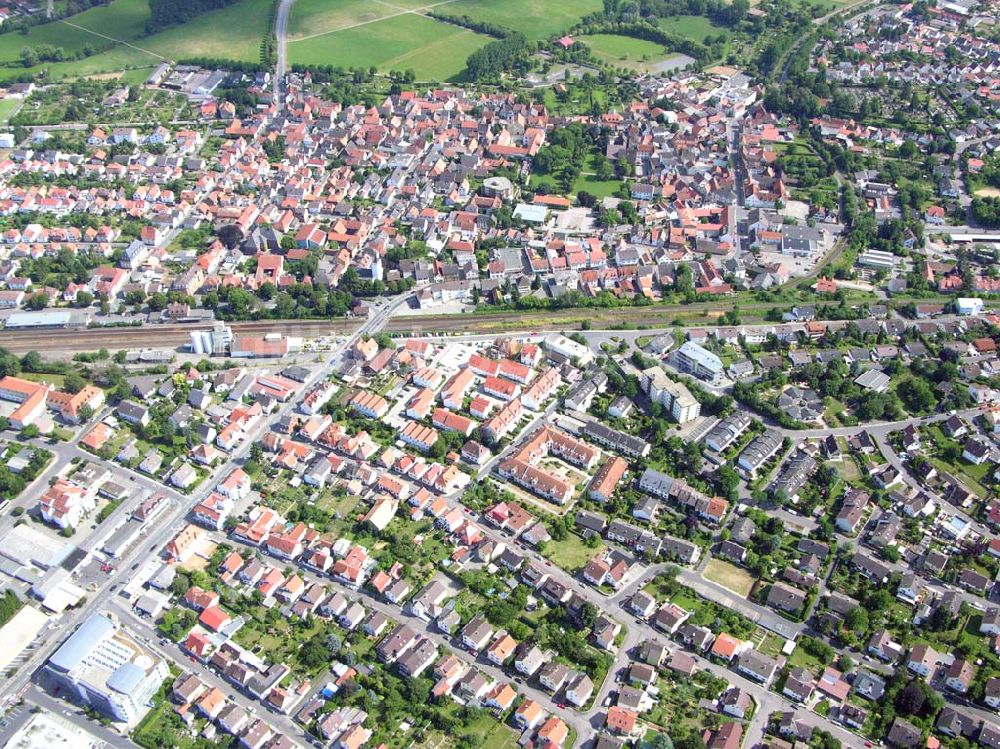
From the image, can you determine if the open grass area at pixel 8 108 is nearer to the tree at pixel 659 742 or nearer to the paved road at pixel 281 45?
the paved road at pixel 281 45

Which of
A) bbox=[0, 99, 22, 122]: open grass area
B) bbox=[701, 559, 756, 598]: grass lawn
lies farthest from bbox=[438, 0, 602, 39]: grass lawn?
bbox=[701, 559, 756, 598]: grass lawn

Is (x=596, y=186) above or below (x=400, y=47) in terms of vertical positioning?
below

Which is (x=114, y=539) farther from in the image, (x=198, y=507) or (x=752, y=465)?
(x=752, y=465)

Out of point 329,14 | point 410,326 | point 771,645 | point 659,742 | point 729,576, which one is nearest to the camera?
point 659,742

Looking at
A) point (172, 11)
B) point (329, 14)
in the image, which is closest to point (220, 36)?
point (172, 11)

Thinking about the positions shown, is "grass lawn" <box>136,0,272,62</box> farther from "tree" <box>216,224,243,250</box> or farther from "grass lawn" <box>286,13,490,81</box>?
"tree" <box>216,224,243,250</box>

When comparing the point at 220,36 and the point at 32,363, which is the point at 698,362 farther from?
the point at 220,36
